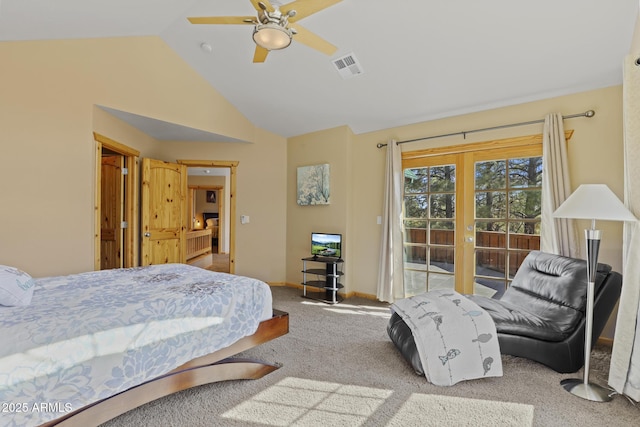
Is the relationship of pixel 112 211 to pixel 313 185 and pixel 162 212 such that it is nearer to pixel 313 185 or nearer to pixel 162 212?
pixel 162 212

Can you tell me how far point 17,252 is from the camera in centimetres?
290

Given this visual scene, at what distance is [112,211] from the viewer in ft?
15.0

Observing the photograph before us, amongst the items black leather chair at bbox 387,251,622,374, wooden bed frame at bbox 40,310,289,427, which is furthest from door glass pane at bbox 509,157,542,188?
wooden bed frame at bbox 40,310,289,427

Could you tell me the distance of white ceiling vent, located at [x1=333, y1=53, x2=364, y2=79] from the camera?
134 inches

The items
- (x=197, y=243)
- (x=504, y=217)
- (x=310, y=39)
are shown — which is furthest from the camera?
(x=197, y=243)

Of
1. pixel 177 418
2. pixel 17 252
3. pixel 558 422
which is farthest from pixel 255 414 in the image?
pixel 17 252

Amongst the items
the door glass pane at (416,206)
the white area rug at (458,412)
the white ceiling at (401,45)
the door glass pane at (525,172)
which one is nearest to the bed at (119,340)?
the white area rug at (458,412)

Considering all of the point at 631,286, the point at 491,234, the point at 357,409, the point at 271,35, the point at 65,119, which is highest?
the point at 271,35

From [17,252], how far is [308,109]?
11.5 feet

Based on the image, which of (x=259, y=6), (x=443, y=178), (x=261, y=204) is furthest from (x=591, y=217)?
(x=261, y=204)

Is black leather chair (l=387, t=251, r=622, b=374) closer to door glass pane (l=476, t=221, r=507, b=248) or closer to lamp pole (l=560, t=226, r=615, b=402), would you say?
lamp pole (l=560, t=226, r=615, b=402)

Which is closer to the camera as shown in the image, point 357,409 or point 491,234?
point 357,409

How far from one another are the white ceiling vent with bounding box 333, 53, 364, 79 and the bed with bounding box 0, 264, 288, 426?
2507mm

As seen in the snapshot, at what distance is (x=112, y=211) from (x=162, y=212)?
0.66 m
